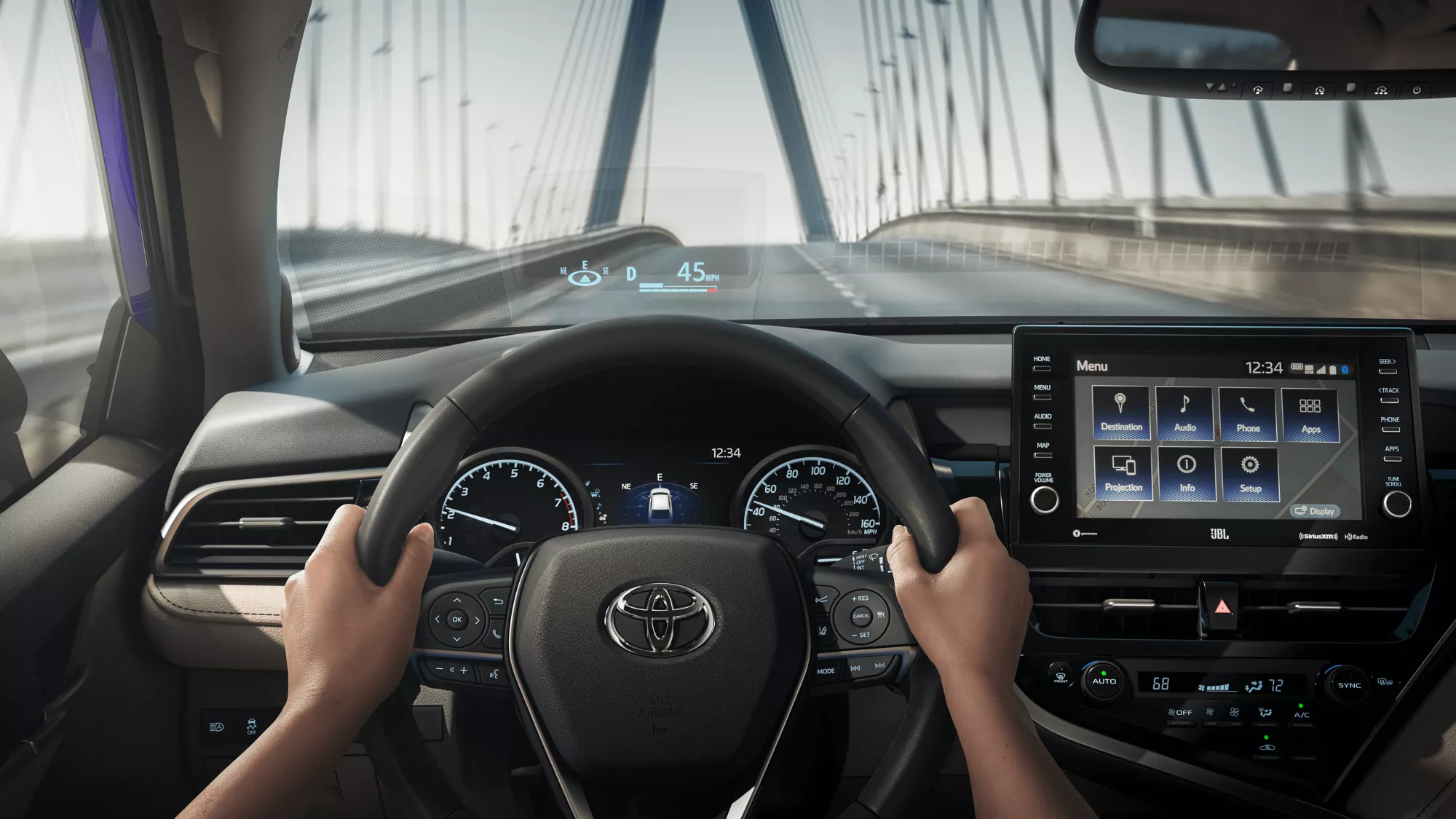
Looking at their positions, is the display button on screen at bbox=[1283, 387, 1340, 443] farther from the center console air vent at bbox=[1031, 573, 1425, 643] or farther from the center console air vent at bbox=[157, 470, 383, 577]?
the center console air vent at bbox=[157, 470, 383, 577]

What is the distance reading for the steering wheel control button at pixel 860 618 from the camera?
5.07ft

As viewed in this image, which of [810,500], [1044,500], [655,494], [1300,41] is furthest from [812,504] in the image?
[1300,41]

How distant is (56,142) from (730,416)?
1517mm

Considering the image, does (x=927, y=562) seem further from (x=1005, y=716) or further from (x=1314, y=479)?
(x=1314, y=479)

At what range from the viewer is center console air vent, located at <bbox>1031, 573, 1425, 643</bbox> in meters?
2.02

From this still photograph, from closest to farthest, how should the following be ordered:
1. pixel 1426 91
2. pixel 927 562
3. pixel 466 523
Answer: pixel 927 562 → pixel 1426 91 → pixel 466 523

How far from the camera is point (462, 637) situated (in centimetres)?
153

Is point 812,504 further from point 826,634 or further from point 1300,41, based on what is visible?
point 1300,41

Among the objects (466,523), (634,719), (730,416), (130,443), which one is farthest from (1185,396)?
(130,443)

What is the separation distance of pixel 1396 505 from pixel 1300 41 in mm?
871

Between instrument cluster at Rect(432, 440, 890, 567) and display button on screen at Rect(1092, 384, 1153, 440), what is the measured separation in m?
0.45

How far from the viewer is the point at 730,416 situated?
2131 millimetres

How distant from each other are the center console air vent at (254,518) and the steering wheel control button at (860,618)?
110 cm

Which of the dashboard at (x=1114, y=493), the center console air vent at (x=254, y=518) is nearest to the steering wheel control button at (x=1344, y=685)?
the dashboard at (x=1114, y=493)
